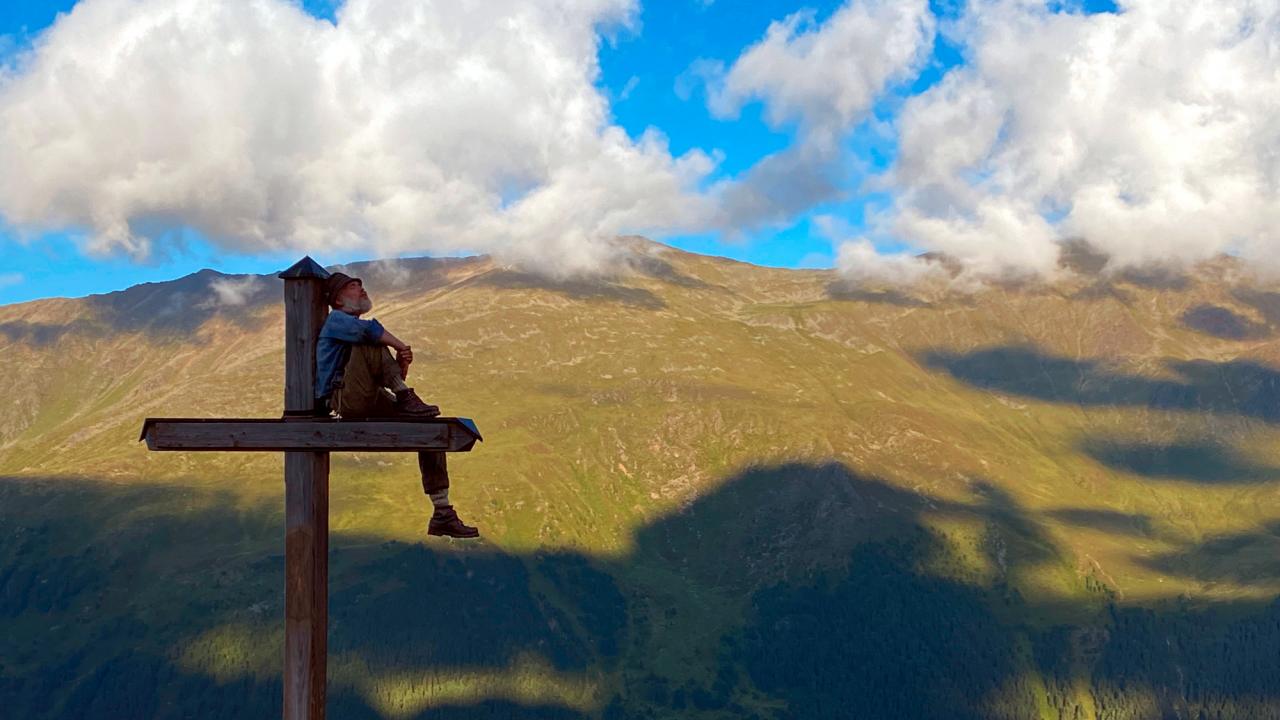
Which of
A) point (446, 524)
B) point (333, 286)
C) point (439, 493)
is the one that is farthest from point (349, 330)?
point (446, 524)

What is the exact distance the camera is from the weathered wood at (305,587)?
14.3 m

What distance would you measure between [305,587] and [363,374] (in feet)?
9.36

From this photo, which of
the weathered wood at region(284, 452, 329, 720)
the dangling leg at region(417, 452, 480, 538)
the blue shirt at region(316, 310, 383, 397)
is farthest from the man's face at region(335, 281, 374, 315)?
the dangling leg at region(417, 452, 480, 538)

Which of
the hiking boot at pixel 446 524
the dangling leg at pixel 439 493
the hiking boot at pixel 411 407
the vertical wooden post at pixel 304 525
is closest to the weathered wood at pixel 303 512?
the vertical wooden post at pixel 304 525

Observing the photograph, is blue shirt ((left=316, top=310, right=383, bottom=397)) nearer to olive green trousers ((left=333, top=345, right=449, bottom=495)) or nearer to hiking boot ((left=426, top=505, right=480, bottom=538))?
olive green trousers ((left=333, top=345, right=449, bottom=495))

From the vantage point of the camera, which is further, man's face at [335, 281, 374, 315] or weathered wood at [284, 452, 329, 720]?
man's face at [335, 281, 374, 315]

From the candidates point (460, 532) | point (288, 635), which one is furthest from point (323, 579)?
point (460, 532)

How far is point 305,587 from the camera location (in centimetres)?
1448

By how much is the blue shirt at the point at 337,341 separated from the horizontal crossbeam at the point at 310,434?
573 millimetres

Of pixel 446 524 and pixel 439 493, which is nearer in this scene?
pixel 446 524

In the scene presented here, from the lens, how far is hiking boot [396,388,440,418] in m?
14.5

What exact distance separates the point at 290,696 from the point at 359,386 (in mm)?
4083

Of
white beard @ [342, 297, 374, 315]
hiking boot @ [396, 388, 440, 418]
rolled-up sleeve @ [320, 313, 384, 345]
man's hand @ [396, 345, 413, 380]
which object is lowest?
hiking boot @ [396, 388, 440, 418]

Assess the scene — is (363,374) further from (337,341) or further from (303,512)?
(303,512)
